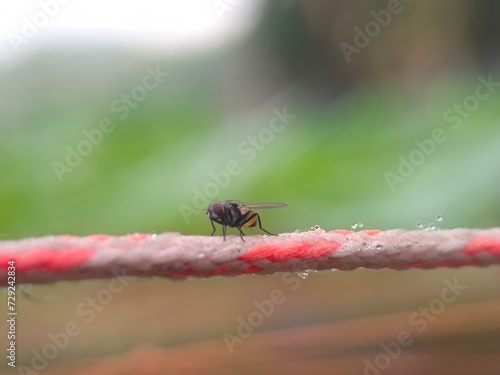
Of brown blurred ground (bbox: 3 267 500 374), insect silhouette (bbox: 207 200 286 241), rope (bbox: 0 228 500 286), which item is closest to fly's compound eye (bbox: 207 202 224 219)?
insect silhouette (bbox: 207 200 286 241)

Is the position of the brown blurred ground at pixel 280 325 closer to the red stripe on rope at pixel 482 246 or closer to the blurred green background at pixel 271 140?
the blurred green background at pixel 271 140

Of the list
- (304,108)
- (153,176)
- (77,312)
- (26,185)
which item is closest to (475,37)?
(304,108)

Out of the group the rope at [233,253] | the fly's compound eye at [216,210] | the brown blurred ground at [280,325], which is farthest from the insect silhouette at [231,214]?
the rope at [233,253]

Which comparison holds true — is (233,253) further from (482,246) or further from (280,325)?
(280,325)

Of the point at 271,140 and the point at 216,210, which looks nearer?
the point at 216,210

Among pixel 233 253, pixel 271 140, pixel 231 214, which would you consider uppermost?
pixel 271 140

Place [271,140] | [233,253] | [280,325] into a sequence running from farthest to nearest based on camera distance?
1. [271,140]
2. [280,325]
3. [233,253]

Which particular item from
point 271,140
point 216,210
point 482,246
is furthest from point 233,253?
point 271,140

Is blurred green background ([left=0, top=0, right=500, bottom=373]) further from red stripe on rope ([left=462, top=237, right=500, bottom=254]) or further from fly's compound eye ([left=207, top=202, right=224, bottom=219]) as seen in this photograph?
red stripe on rope ([left=462, top=237, right=500, bottom=254])
